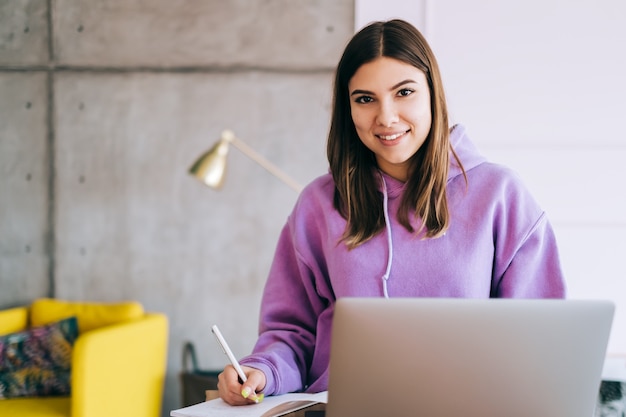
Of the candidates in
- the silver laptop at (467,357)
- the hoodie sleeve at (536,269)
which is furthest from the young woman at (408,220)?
the silver laptop at (467,357)

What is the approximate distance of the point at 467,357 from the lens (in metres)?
0.95

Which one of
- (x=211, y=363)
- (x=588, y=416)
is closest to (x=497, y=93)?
(x=211, y=363)

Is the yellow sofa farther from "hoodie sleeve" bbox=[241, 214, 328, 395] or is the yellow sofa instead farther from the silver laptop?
the silver laptop

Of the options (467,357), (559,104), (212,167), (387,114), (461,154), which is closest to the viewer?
(467,357)

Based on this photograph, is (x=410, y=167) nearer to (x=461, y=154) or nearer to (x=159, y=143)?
(x=461, y=154)

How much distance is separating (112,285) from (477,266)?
2.63 m

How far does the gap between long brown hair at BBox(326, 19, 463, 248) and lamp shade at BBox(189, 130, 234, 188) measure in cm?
151

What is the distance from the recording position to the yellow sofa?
2809mm

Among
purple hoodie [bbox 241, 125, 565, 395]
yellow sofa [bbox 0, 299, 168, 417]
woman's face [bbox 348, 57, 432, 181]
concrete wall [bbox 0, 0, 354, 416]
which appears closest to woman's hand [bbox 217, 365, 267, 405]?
purple hoodie [bbox 241, 125, 565, 395]

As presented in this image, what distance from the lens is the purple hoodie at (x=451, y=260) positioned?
55.4 inches

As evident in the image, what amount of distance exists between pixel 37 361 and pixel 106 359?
40cm

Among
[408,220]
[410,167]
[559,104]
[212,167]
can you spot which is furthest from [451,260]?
[559,104]

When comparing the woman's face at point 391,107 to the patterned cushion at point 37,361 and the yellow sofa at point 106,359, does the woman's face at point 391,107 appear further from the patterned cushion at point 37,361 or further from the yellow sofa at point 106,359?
the patterned cushion at point 37,361

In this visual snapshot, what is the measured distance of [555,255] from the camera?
1.43 m
